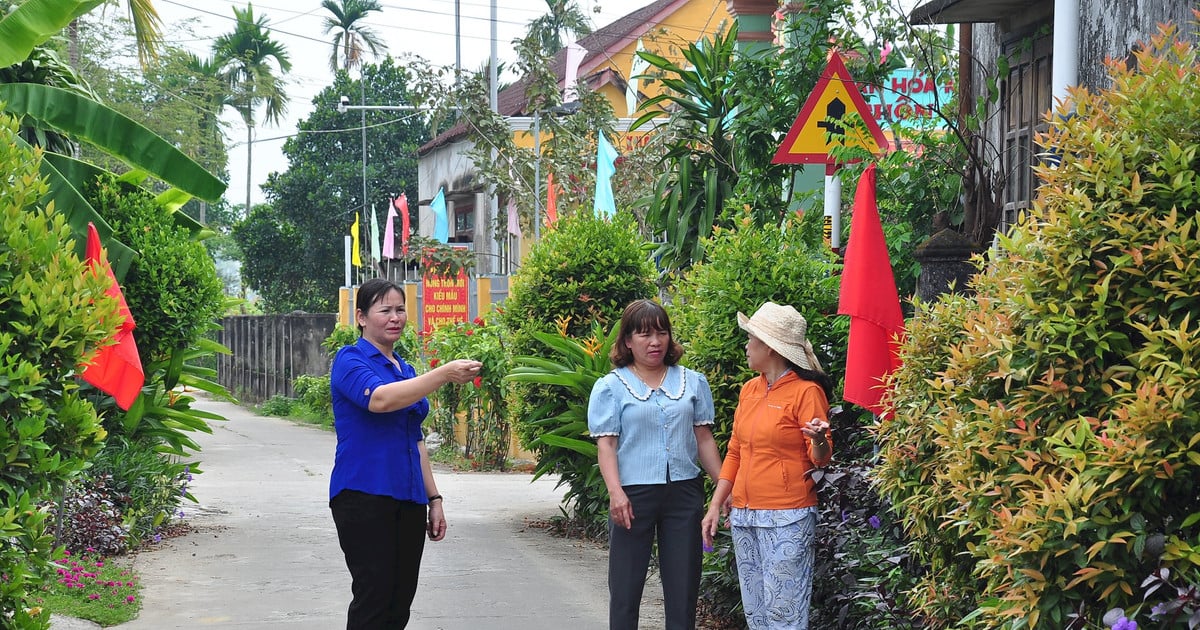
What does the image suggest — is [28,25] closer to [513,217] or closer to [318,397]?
[513,217]

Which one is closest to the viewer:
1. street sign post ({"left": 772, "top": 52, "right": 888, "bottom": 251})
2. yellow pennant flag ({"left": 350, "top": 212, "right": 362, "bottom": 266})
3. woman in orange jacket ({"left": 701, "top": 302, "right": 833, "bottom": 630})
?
woman in orange jacket ({"left": 701, "top": 302, "right": 833, "bottom": 630})

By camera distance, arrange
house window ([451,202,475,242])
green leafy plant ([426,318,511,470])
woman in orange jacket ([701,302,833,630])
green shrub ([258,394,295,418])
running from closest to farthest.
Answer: woman in orange jacket ([701,302,833,630]), green leafy plant ([426,318,511,470]), green shrub ([258,394,295,418]), house window ([451,202,475,242])

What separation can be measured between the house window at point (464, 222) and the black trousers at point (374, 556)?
96.6ft

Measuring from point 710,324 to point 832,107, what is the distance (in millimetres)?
1598

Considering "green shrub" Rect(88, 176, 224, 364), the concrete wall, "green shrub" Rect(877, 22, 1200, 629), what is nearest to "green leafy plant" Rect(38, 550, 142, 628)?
"green shrub" Rect(88, 176, 224, 364)

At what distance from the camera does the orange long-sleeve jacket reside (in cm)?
562

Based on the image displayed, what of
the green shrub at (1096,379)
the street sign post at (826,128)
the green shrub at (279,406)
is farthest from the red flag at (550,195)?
the green shrub at (1096,379)

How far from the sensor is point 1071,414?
350 centimetres

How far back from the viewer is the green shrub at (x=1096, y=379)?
3.22 metres

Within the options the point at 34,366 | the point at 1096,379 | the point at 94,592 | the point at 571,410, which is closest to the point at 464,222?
the point at 571,410

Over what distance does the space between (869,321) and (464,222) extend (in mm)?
31623

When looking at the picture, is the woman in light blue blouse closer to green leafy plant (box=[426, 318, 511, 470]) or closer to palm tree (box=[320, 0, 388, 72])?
green leafy plant (box=[426, 318, 511, 470])

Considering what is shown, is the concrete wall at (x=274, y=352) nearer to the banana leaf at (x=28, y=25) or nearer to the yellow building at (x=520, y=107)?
the yellow building at (x=520, y=107)

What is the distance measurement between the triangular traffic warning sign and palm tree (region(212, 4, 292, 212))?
48078 mm
